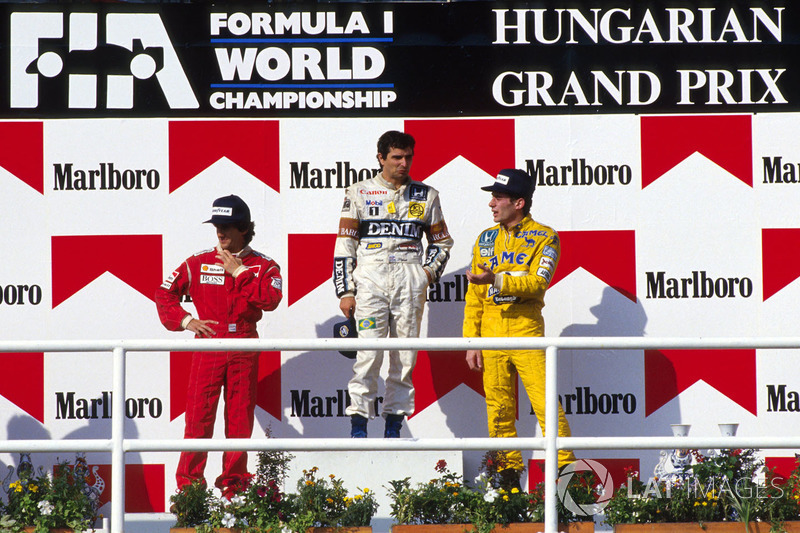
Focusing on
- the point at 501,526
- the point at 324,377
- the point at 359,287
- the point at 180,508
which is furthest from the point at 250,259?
the point at 501,526

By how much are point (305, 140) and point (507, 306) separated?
5.47 ft

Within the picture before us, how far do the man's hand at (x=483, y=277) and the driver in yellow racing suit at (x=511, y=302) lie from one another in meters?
0.06

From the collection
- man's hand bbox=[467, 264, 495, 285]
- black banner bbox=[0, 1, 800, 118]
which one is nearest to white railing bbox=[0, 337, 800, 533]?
man's hand bbox=[467, 264, 495, 285]

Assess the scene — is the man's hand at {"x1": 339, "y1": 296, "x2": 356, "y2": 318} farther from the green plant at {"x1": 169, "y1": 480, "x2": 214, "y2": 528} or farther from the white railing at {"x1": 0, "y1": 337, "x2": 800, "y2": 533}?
the white railing at {"x1": 0, "y1": 337, "x2": 800, "y2": 533}

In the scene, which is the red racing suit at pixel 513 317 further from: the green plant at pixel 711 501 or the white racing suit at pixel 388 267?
the green plant at pixel 711 501

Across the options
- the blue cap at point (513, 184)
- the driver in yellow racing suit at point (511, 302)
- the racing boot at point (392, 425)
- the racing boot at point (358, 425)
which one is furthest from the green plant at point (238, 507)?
the blue cap at point (513, 184)

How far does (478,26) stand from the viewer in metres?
6.18

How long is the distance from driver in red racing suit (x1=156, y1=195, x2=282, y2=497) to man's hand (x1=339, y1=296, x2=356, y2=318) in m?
0.41

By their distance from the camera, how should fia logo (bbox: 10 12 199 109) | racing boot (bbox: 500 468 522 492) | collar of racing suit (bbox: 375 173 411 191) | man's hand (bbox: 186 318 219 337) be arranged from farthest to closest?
fia logo (bbox: 10 12 199 109) → collar of racing suit (bbox: 375 173 411 191) → man's hand (bbox: 186 318 219 337) → racing boot (bbox: 500 468 522 492)

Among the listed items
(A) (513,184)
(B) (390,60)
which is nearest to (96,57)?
(B) (390,60)

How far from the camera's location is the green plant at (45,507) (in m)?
4.57

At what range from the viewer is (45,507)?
464cm

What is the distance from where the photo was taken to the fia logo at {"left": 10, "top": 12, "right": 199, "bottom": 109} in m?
6.15

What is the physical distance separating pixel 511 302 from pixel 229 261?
58.6 inches
